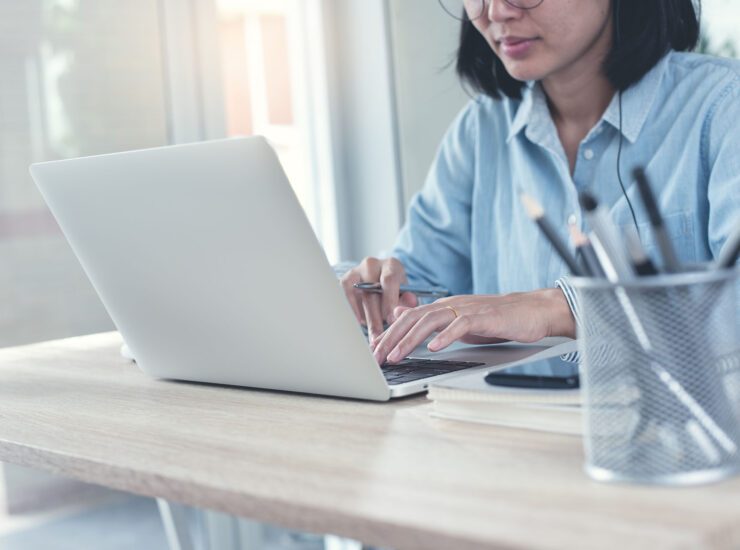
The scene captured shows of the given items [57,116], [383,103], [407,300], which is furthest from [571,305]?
[383,103]

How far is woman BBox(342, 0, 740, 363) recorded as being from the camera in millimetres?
1441

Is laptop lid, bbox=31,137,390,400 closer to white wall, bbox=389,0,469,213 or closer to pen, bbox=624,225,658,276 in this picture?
pen, bbox=624,225,658,276

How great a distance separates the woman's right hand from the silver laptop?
0.19 m

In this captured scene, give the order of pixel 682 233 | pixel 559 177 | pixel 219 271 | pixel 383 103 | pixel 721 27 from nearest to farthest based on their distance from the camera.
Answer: pixel 219 271 < pixel 682 233 < pixel 559 177 < pixel 721 27 < pixel 383 103

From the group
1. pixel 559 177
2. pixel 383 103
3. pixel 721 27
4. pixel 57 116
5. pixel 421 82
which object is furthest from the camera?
pixel 383 103

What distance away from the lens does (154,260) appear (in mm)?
1028

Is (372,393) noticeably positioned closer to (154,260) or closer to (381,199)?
(154,260)

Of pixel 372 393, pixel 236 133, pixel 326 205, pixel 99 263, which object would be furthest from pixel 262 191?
pixel 326 205

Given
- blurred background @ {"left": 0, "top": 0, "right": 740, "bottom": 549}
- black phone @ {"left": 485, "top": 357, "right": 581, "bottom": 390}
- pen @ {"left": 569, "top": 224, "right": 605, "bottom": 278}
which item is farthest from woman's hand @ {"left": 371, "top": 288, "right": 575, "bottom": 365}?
blurred background @ {"left": 0, "top": 0, "right": 740, "bottom": 549}

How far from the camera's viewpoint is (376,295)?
1.32 meters

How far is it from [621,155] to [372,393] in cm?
77

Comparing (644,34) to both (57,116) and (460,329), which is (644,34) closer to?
(460,329)

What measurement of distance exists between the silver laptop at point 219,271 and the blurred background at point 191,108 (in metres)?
0.95

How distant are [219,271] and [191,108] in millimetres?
1567
